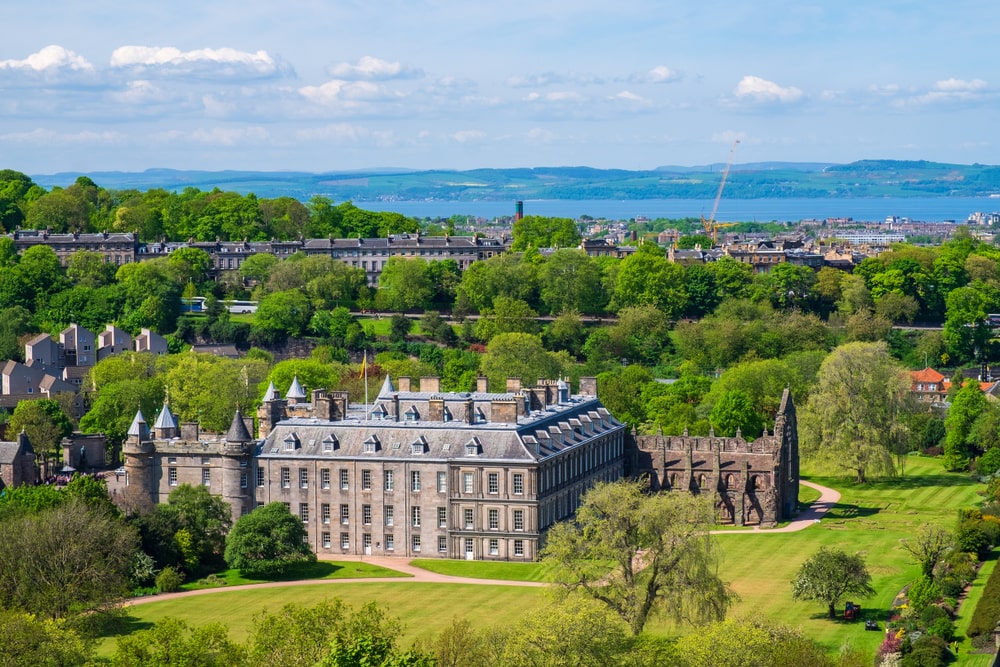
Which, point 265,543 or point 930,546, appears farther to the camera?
point 930,546

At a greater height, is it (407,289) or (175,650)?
(407,289)

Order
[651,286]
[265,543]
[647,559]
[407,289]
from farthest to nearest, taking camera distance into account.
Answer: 1. [407,289]
2. [651,286]
3. [265,543]
4. [647,559]

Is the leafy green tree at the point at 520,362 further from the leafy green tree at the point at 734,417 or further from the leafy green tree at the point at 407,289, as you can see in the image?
the leafy green tree at the point at 407,289

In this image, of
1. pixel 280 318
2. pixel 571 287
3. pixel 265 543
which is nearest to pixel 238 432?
pixel 265 543

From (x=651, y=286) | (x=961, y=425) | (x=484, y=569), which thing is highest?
(x=651, y=286)

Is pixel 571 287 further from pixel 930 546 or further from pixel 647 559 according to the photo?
pixel 647 559

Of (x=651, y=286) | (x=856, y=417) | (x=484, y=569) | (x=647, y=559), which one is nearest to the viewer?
(x=647, y=559)

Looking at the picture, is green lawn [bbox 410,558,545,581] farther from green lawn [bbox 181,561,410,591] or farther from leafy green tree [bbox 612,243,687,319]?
leafy green tree [bbox 612,243,687,319]

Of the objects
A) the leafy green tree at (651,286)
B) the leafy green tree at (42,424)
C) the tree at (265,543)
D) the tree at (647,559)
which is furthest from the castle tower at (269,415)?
the leafy green tree at (651,286)

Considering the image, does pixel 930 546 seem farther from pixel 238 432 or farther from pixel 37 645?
pixel 37 645
